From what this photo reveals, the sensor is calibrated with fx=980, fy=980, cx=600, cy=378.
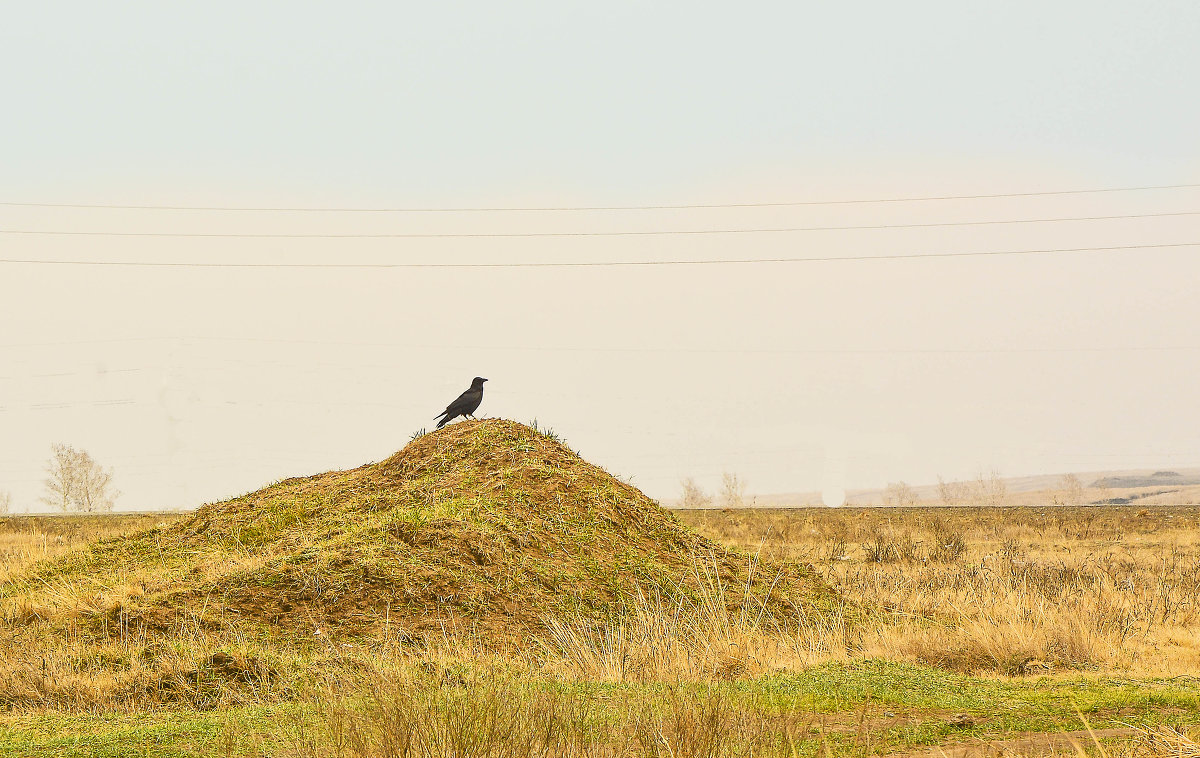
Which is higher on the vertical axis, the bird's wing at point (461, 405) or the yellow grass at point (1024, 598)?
the bird's wing at point (461, 405)

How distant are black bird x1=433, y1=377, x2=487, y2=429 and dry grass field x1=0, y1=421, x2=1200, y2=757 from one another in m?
0.75

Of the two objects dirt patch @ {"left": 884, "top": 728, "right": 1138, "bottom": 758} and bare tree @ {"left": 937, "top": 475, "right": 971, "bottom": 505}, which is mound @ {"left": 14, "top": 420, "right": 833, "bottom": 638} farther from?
bare tree @ {"left": 937, "top": 475, "right": 971, "bottom": 505}

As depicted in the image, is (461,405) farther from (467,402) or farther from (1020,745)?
(1020,745)

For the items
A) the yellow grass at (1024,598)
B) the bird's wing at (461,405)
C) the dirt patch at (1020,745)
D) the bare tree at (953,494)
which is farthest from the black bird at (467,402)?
the bare tree at (953,494)

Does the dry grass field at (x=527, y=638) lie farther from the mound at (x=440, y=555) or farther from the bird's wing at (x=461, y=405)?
the bird's wing at (x=461, y=405)

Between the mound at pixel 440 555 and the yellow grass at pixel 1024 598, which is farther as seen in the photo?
the mound at pixel 440 555

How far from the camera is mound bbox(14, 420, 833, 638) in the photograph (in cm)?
1089

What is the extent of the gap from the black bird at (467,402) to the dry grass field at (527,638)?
75 centimetres

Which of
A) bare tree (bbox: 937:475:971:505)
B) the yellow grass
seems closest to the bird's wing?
the yellow grass

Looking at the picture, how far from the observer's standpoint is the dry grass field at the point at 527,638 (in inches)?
226

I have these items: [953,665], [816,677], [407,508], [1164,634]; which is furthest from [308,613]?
[1164,634]

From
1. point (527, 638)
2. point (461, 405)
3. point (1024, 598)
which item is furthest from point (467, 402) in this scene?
point (1024, 598)

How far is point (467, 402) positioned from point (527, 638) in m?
6.41

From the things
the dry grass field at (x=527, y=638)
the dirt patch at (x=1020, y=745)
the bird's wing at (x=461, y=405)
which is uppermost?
the bird's wing at (x=461, y=405)
